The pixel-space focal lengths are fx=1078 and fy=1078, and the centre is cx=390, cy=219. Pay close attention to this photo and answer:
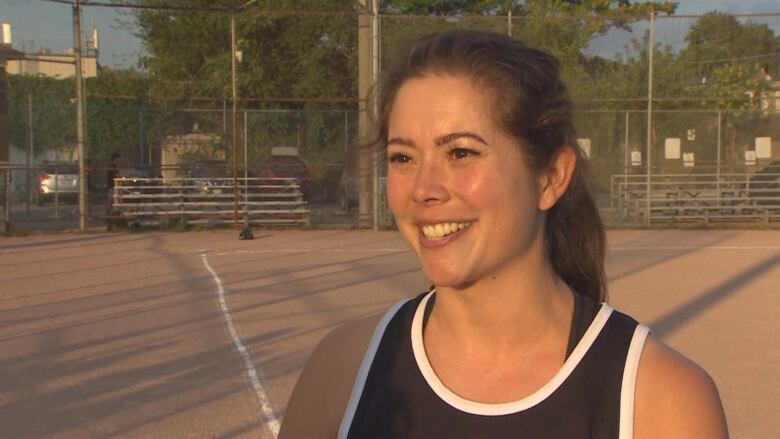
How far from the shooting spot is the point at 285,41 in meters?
34.4

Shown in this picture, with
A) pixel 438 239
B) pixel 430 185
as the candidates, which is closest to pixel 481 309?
pixel 438 239

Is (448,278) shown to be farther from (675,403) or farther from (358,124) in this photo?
(358,124)

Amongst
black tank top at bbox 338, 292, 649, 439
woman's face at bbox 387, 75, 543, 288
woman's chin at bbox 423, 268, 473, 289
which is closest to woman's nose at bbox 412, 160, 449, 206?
woman's face at bbox 387, 75, 543, 288

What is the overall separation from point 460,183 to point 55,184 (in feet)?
78.3

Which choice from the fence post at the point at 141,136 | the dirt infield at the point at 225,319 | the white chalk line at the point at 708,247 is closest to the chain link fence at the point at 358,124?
the fence post at the point at 141,136

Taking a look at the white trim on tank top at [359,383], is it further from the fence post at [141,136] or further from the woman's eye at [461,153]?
the fence post at [141,136]

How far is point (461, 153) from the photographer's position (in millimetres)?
2152

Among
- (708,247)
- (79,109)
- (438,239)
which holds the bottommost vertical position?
(708,247)

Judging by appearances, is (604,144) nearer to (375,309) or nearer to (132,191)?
(132,191)

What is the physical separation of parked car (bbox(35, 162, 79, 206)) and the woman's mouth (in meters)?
23.1

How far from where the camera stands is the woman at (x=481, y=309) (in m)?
2.04

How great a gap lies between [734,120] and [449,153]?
24771 millimetres

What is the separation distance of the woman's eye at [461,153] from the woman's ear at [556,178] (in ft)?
0.63

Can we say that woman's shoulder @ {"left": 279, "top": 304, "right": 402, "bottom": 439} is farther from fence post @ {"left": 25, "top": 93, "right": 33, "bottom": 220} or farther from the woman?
fence post @ {"left": 25, "top": 93, "right": 33, "bottom": 220}
